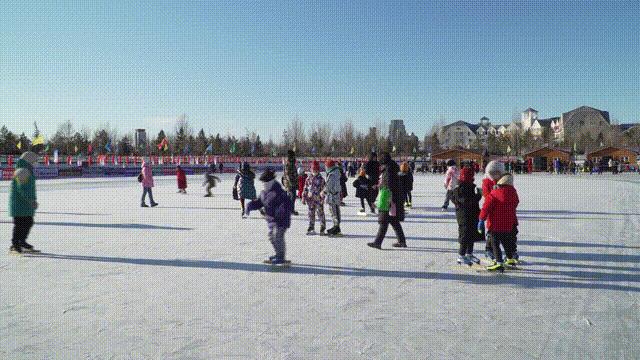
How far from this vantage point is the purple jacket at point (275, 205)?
5.81 metres

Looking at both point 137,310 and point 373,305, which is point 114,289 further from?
point 373,305

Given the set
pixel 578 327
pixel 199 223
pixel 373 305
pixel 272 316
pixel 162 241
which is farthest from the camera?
pixel 199 223

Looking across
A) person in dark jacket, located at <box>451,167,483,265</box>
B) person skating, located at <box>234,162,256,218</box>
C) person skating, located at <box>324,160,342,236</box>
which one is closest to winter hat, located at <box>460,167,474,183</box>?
person in dark jacket, located at <box>451,167,483,265</box>

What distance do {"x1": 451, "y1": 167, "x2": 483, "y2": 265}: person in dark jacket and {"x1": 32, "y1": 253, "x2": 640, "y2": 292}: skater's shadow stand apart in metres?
0.50

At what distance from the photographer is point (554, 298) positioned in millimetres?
4441

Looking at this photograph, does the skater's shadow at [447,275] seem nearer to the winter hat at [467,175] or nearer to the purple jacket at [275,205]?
the purple jacket at [275,205]

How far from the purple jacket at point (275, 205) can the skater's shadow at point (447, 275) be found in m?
0.60

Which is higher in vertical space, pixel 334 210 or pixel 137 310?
pixel 334 210

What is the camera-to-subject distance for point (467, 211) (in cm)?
571

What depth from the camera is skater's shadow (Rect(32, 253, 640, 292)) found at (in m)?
4.94

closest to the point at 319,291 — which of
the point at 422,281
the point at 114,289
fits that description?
the point at 422,281

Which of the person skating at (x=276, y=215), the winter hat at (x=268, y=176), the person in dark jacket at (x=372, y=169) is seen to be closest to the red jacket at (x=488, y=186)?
the person skating at (x=276, y=215)

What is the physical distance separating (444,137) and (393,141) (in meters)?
28.8

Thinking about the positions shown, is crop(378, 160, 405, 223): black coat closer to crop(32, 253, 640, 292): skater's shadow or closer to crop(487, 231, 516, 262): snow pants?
crop(32, 253, 640, 292): skater's shadow
